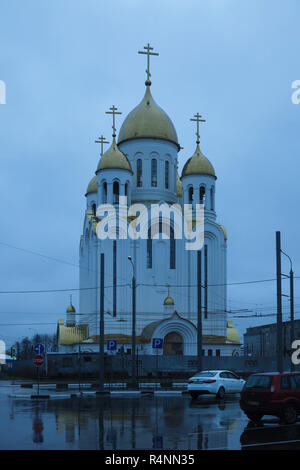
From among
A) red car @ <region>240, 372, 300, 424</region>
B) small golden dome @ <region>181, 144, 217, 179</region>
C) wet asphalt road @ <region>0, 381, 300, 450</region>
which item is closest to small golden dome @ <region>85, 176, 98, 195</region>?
small golden dome @ <region>181, 144, 217, 179</region>

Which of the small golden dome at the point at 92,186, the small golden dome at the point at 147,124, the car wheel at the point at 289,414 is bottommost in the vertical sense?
the car wheel at the point at 289,414

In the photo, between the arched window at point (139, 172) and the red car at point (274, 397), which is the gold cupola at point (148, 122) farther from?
the red car at point (274, 397)

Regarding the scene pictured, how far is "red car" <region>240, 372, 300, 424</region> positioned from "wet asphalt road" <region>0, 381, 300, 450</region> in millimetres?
368

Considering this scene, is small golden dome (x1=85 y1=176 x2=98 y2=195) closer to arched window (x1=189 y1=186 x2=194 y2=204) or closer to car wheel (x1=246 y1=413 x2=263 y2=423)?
arched window (x1=189 y1=186 x2=194 y2=204)

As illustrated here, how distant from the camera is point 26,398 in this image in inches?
1125

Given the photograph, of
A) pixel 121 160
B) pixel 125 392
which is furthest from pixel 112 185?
pixel 125 392

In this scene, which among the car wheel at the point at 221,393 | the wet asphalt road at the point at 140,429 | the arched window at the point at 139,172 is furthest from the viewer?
the arched window at the point at 139,172

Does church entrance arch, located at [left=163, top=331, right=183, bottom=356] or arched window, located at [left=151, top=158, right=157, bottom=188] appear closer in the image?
church entrance arch, located at [left=163, top=331, right=183, bottom=356]

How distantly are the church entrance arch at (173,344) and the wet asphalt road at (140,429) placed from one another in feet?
94.8

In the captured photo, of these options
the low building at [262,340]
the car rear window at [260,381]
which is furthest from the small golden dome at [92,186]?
the car rear window at [260,381]

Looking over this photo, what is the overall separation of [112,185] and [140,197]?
3.22m

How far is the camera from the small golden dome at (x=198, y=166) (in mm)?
56562

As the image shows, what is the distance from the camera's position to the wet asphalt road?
12.9 meters

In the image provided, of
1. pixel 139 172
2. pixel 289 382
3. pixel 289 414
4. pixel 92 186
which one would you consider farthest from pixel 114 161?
pixel 289 414
